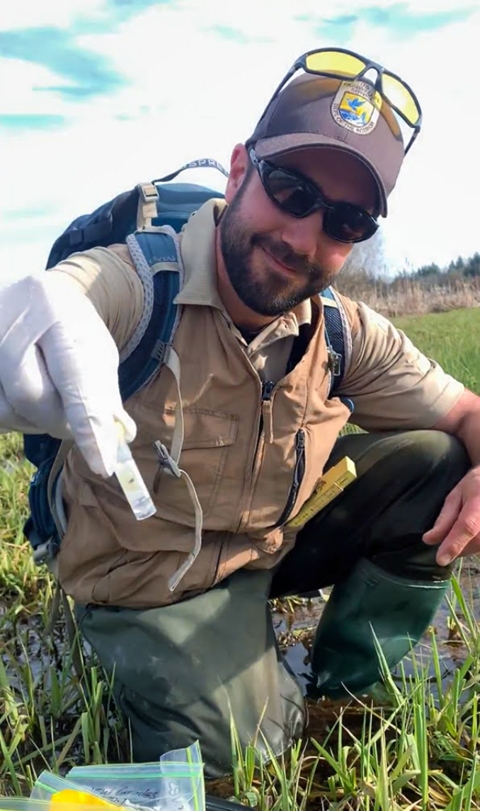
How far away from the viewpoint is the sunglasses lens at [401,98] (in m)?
2.16

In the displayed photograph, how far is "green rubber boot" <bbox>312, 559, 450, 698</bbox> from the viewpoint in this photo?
2.28 meters

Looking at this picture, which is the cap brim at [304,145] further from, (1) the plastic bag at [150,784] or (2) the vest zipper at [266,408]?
(1) the plastic bag at [150,784]

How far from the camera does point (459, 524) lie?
2131 millimetres

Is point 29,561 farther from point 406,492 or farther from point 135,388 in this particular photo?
point 406,492

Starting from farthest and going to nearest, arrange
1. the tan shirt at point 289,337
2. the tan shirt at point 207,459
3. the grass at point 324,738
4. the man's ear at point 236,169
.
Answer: the man's ear at point 236,169 < the tan shirt at point 207,459 < the tan shirt at point 289,337 < the grass at point 324,738

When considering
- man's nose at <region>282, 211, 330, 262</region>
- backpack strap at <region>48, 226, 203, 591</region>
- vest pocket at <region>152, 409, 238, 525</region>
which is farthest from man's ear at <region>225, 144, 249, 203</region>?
vest pocket at <region>152, 409, 238, 525</region>

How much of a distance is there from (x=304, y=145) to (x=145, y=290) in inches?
22.8

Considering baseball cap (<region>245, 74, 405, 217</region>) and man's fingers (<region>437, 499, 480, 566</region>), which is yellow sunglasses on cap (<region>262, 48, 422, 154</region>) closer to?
baseball cap (<region>245, 74, 405, 217</region>)

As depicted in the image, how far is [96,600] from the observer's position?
2139 millimetres

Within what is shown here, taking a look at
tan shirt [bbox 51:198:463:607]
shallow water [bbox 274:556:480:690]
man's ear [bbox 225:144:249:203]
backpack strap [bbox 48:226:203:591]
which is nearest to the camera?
backpack strap [bbox 48:226:203:591]

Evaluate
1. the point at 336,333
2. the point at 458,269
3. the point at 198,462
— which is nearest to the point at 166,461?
the point at 198,462

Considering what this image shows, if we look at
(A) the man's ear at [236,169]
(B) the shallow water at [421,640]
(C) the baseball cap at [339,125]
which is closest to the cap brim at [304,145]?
(C) the baseball cap at [339,125]

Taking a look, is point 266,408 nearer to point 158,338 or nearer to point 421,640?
point 158,338

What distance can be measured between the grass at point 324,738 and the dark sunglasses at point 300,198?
1091 mm
